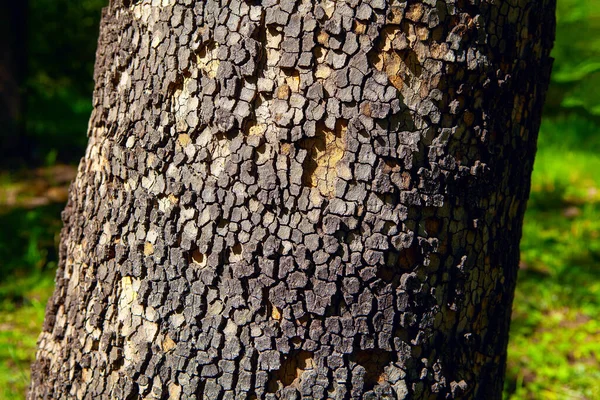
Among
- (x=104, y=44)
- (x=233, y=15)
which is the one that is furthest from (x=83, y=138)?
(x=233, y=15)

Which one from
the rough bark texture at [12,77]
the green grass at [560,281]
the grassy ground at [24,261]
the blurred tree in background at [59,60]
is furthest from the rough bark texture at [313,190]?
the blurred tree in background at [59,60]

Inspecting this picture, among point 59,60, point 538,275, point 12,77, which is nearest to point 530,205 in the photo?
point 538,275

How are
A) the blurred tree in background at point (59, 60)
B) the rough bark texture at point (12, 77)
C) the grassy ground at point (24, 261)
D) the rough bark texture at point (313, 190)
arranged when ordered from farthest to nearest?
the blurred tree in background at point (59, 60) < the rough bark texture at point (12, 77) < the grassy ground at point (24, 261) < the rough bark texture at point (313, 190)

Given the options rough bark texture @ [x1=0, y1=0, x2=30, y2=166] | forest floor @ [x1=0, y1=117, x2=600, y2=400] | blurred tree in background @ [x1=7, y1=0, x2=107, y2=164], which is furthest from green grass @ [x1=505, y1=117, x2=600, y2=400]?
blurred tree in background @ [x1=7, y1=0, x2=107, y2=164]

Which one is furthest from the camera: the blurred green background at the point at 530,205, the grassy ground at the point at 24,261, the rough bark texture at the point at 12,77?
the rough bark texture at the point at 12,77

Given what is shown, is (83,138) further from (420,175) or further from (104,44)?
(420,175)

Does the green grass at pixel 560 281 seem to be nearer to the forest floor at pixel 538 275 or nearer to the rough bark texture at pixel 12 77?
the forest floor at pixel 538 275

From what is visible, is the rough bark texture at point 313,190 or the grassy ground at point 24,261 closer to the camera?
the rough bark texture at point 313,190

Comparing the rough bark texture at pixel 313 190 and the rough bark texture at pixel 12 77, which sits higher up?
the rough bark texture at pixel 12 77

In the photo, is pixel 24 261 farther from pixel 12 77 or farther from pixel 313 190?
pixel 313 190
